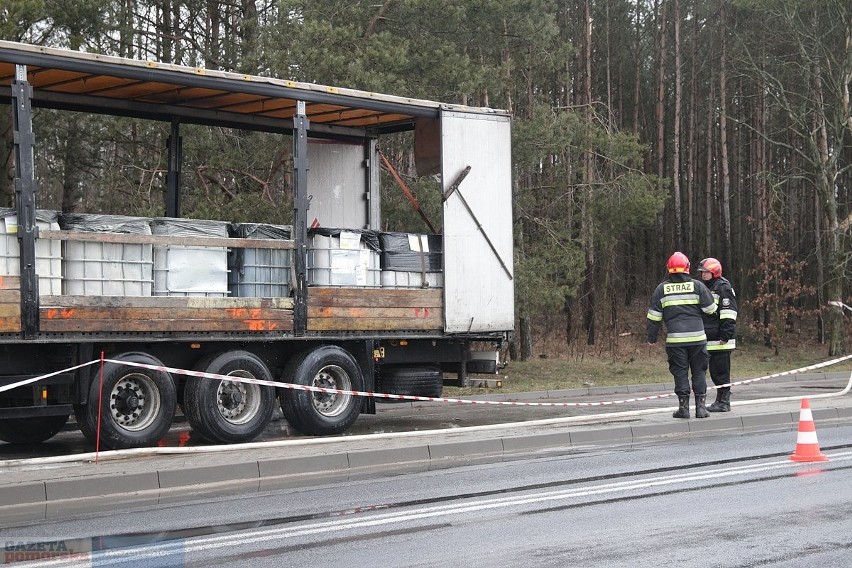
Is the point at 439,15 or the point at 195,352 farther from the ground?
the point at 439,15

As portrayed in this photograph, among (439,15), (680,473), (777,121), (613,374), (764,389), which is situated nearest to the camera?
(680,473)

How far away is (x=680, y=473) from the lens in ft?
32.9

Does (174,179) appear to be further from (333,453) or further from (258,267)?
(333,453)

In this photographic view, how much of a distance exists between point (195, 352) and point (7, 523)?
4754mm

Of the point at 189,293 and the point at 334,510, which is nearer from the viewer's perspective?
the point at 334,510

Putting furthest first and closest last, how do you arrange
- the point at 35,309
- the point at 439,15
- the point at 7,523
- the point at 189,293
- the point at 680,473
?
the point at 439,15, the point at 189,293, the point at 35,309, the point at 680,473, the point at 7,523

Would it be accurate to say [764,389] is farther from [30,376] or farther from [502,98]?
[30,376]

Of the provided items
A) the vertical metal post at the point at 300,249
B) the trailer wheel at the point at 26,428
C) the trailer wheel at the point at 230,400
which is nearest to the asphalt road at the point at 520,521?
the trailer wheel at the point at 230,400

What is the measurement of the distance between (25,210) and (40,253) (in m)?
0.48

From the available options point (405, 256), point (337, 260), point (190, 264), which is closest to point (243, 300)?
point (190, 264)

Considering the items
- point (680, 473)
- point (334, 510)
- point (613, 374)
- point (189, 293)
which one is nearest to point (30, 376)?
point (189, 293)

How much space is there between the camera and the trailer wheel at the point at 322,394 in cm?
1359

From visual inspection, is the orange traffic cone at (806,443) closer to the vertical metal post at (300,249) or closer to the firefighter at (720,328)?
the firefighter at (720,328)

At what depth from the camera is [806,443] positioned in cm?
1062
